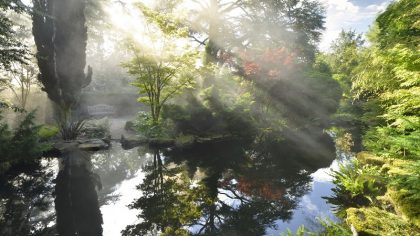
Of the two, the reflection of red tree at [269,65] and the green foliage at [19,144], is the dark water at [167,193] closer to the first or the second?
the green foliage at [19,144]

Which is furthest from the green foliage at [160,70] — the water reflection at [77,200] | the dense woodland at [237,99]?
the water reflection at [77,200]

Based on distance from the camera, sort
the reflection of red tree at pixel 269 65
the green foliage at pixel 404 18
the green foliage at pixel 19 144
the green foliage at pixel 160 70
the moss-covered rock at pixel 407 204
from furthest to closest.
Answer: the reflection of red tree at pixel 269 65
the green foliage at pixel 160 70
the green foliage at pixel 19 144
the green foliage at pixel 404 18
the moss-covered rock at pixel 407 204

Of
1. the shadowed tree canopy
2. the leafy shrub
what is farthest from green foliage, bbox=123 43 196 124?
the shadowed tree canopy

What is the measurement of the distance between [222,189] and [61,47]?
12286 millimetres

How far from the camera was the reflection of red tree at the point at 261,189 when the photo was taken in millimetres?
7268

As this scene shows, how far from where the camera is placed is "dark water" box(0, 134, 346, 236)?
566cm

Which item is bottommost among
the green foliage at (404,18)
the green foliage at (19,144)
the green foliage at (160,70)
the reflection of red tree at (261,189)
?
the reflection of red tree at (261,189)

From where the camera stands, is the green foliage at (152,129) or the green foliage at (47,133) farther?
the green foliage at (152,129)

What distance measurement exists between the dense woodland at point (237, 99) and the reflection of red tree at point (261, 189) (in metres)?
0.08

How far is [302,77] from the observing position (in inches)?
739

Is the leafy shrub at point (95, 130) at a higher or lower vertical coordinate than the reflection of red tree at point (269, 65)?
lower

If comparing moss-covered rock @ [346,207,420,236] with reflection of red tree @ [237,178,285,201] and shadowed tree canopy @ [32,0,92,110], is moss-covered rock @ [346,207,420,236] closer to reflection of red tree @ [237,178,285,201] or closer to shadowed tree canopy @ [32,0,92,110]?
reflection of red tree @ [237,178,285,201]

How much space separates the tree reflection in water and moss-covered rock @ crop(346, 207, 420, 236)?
1.84m

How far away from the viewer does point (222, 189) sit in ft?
25.2
